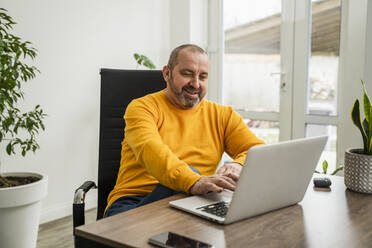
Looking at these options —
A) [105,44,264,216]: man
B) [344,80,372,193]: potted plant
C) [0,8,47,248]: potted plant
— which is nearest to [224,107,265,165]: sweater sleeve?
[105,44,264,216]: man

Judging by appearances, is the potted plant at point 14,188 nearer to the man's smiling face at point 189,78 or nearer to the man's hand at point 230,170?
the man's smiling face at point 189,78

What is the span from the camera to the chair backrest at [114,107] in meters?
1.83

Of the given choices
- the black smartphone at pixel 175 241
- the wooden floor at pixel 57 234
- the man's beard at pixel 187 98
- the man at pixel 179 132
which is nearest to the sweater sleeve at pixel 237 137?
the man at pixel 179 132

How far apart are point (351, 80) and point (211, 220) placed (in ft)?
8.14

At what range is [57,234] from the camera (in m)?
2.84

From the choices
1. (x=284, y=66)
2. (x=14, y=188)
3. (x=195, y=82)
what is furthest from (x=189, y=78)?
(x=284, y=66)

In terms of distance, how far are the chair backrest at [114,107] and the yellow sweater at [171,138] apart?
135 mm

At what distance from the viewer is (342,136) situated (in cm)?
331

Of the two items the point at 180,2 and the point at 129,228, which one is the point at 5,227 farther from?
the point at 180,2

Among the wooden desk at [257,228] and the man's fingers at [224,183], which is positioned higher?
the man's fingers at [224,183]

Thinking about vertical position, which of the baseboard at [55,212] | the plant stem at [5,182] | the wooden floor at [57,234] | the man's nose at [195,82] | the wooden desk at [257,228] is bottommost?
the wooden floor at [57,234]

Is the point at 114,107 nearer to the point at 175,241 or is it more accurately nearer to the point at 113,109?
the point at 113,109

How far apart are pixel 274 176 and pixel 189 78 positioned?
744 millimetres

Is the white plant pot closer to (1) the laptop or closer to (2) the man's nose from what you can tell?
(2) the man's nose
